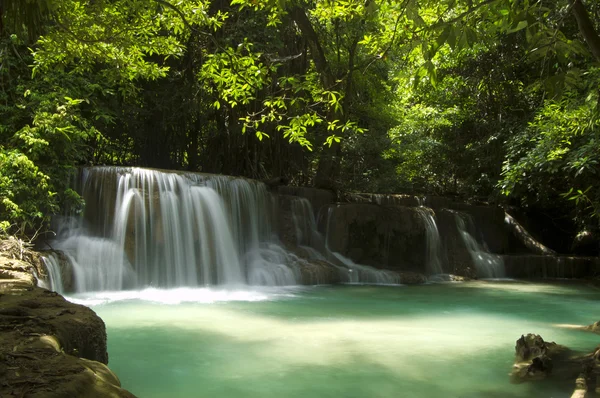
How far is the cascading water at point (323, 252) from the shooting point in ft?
46.0

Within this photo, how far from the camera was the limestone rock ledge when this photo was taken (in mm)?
2719

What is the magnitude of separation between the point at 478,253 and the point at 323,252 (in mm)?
4834

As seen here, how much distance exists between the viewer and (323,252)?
15070mm

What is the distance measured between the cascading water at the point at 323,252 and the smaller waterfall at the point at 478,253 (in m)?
3.48

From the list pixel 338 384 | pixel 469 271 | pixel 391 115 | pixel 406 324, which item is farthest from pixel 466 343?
pixel 391 115

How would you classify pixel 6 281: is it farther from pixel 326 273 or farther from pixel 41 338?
pixel 326 273

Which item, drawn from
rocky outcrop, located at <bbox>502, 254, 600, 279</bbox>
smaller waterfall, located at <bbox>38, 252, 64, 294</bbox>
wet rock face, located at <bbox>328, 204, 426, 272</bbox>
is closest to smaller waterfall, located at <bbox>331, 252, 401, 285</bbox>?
wet rock face, located at <bbox>328, 204, 426, 272</bbox>

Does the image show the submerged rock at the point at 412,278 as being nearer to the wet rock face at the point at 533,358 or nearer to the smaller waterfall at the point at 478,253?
the smaller waterfall at the point at 478,253

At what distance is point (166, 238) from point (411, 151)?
9.49 m

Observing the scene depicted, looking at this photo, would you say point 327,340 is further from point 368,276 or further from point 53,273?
point 368,276

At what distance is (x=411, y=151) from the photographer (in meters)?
19.0

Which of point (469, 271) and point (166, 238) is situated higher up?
point (166, 238)

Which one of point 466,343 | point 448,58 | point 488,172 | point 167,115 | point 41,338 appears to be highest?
point 448,58

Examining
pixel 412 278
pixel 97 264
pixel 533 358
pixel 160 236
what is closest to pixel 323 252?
pixel 412 278
